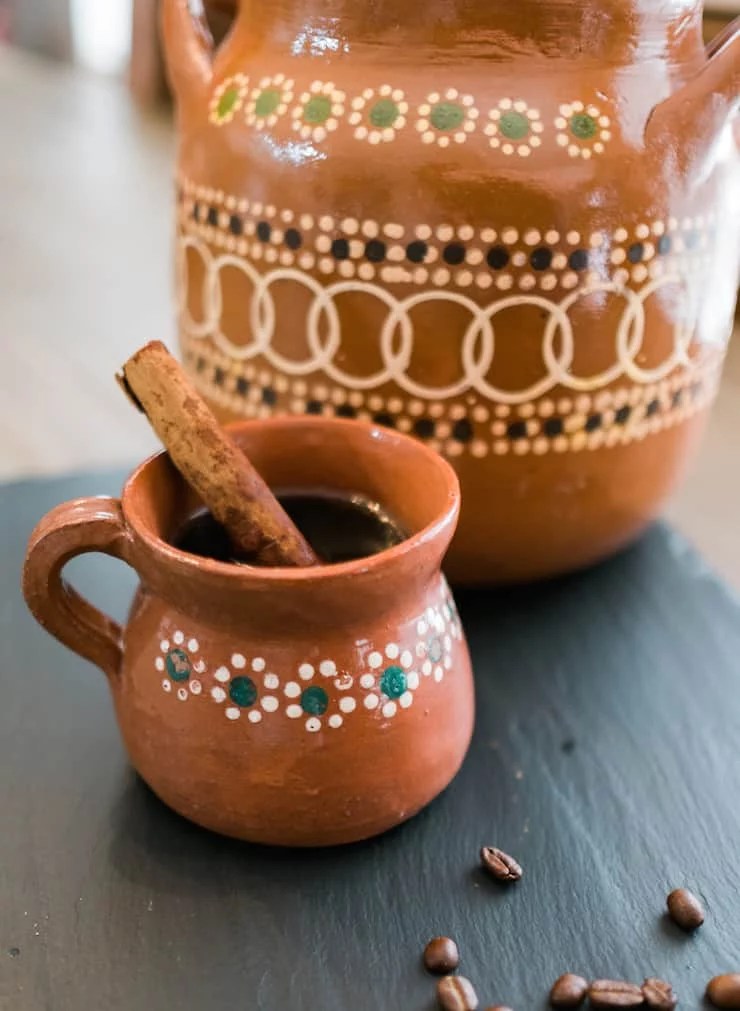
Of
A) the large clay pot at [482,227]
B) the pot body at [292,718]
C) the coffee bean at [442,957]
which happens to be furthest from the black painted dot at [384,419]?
the coffee bean at [442,957]

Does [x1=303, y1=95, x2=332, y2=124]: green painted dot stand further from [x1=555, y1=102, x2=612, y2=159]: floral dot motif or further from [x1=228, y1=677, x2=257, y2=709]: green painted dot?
[x1=228, y1=677, x2=257, y2=709]: green painted dot

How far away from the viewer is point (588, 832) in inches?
16.5

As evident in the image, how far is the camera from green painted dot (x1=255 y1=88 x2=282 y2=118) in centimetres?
47

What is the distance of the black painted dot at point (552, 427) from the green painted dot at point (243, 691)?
19 centimetres

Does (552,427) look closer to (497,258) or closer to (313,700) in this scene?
(497,258)

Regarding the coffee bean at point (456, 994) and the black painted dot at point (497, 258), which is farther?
the black painted dot at point (497, 258)

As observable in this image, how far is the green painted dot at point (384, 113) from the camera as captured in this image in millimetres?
450

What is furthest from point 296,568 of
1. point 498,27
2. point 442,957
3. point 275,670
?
point 498,27

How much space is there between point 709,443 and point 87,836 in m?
0.64

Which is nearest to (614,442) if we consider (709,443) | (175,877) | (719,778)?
(719,778)

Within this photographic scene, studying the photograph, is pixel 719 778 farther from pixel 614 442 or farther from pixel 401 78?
pixel 401 78

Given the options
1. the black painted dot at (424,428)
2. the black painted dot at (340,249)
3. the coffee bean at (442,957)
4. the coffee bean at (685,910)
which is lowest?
the coffee bean at (442,957)

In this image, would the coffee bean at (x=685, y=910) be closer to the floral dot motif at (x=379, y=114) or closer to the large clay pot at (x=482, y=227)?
the large clay pot at (x=482, y=227)

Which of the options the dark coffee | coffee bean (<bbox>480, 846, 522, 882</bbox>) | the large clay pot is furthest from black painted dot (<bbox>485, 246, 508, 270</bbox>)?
coffee bean (<bbox>480, 846, 522, 882</bbox>)
